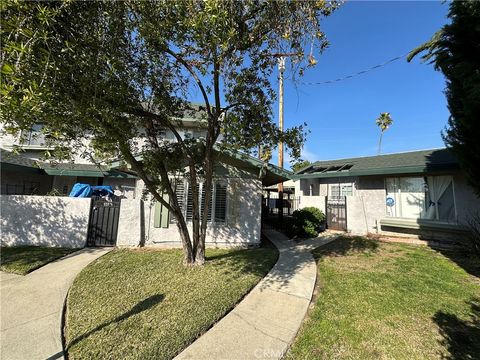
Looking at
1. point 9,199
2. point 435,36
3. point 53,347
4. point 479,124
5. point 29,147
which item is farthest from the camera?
point 29,147

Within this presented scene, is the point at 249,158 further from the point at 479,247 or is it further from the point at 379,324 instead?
the point at 479,247

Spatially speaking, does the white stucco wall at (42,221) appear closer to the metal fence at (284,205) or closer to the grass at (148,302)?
the grass at (148,302)

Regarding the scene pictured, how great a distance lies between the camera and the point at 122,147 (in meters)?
5.26

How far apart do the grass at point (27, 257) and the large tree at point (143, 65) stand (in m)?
3.48

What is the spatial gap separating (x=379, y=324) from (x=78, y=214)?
32.8ft

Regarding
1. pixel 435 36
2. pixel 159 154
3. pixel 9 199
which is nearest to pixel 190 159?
pixel 159 154

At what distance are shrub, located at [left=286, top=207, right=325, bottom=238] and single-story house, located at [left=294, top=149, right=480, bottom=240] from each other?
208 centimetres

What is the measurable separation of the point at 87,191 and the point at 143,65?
839 centimetres

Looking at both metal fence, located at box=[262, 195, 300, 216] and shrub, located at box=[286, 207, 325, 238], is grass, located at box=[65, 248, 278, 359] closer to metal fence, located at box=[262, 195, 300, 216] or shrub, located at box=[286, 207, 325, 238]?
shrub, located at box=[286, 207, 325, 238]

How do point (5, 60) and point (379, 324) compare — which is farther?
point (379, 324)

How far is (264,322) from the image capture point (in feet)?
13.6

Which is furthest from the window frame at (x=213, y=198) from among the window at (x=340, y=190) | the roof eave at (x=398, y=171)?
the window at (x=340, y=190)

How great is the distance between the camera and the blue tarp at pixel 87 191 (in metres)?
11.4

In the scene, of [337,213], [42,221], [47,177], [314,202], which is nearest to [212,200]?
[42,221]
